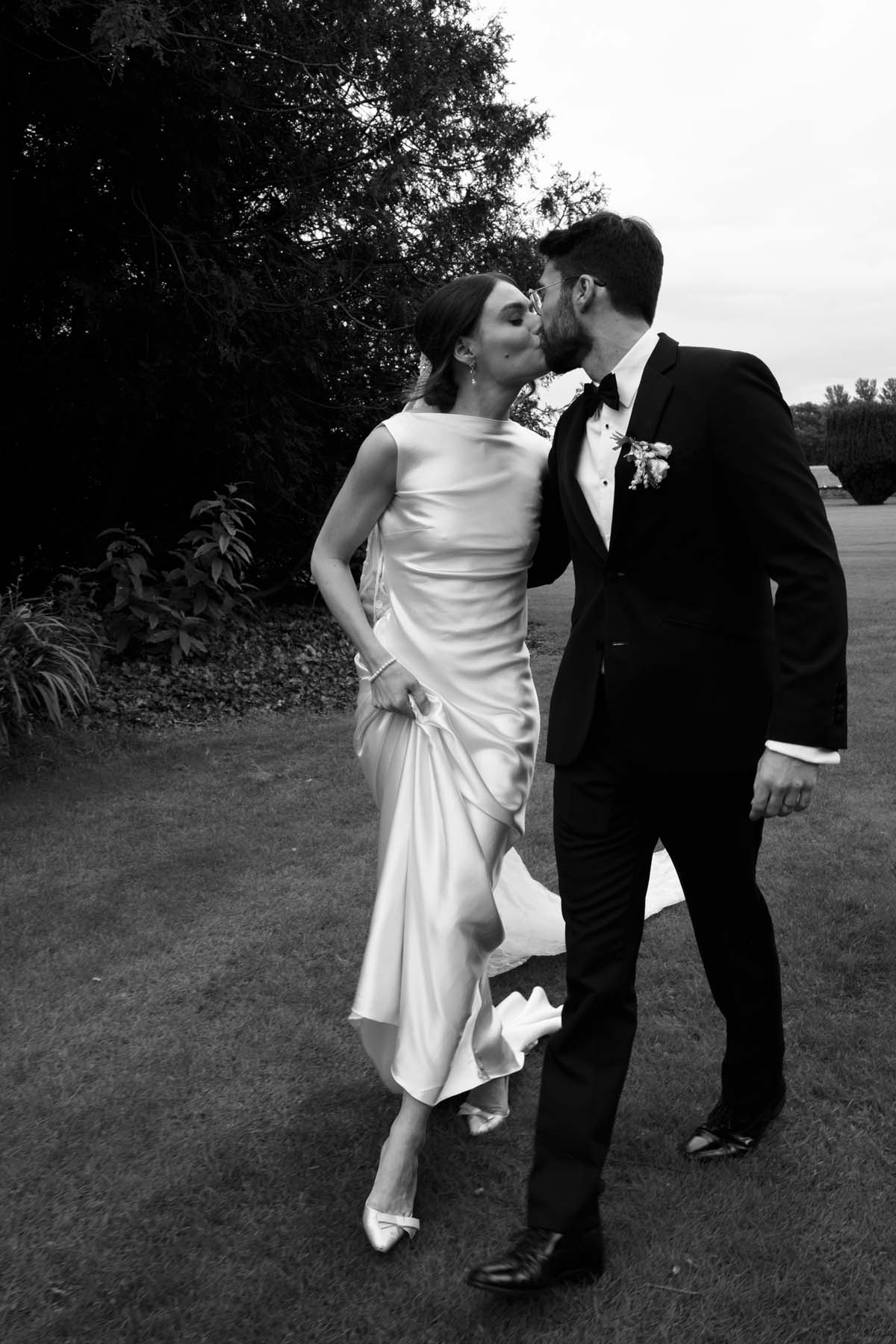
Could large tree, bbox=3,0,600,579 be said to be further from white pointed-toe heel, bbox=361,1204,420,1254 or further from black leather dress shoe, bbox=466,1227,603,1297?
black leather dress shoe, bbox=466,1227,603,1297

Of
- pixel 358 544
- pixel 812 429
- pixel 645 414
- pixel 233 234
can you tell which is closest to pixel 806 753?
pixel 645 414

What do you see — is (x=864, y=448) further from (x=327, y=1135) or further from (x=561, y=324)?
(x=327, y=1135)

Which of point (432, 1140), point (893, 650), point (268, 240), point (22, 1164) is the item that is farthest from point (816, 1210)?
point (893, 650)

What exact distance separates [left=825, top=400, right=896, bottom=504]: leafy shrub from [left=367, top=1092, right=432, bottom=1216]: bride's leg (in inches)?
2051

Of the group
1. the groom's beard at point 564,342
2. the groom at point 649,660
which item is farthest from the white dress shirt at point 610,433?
the groom's beard at point 564,342

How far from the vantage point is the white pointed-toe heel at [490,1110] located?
3252 millimetres

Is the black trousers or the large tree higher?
the large tree

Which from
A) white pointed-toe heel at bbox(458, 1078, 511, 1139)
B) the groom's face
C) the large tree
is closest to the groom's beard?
the groom's face

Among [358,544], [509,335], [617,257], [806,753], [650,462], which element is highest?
[617,257]

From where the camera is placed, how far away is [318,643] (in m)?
10.9

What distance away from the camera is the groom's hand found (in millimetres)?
2467

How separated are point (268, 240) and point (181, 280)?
97 centimetres

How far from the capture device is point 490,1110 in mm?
3289

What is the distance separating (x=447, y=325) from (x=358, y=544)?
2.10 feet
